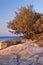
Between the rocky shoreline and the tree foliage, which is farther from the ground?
A: the tree foliage

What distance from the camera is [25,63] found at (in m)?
12.0

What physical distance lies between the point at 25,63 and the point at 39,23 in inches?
377

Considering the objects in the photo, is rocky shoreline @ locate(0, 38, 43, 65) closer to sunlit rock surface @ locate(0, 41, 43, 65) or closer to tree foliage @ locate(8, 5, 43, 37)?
sunlit rock surface @ locate(0, 41, 43, 65)

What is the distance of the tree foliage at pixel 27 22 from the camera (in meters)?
21.1

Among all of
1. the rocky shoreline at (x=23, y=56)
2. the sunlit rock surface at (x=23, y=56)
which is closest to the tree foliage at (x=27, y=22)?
the rocky shoreline at (x=23, y=56)

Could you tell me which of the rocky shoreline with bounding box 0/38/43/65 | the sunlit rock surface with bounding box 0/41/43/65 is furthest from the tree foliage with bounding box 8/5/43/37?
the sunlit rock surface with bounding box 0/41/43/65

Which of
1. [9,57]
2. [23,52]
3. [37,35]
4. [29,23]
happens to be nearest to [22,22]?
[29,23]

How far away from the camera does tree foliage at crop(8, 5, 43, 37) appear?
21094 mm

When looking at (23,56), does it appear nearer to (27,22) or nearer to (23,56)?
(23,56)

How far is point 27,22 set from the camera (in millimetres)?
21156

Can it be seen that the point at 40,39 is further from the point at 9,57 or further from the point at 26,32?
the point at 9,57

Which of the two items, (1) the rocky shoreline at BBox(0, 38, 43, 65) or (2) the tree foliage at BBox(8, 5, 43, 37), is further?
(2) the tree foliage at BBox(8, 5, 43, 37)

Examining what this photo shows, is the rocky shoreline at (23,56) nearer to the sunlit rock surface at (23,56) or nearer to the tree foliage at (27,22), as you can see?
the sunlit rock surface at (23,56)

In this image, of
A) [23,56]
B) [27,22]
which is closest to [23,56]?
[23,56]
